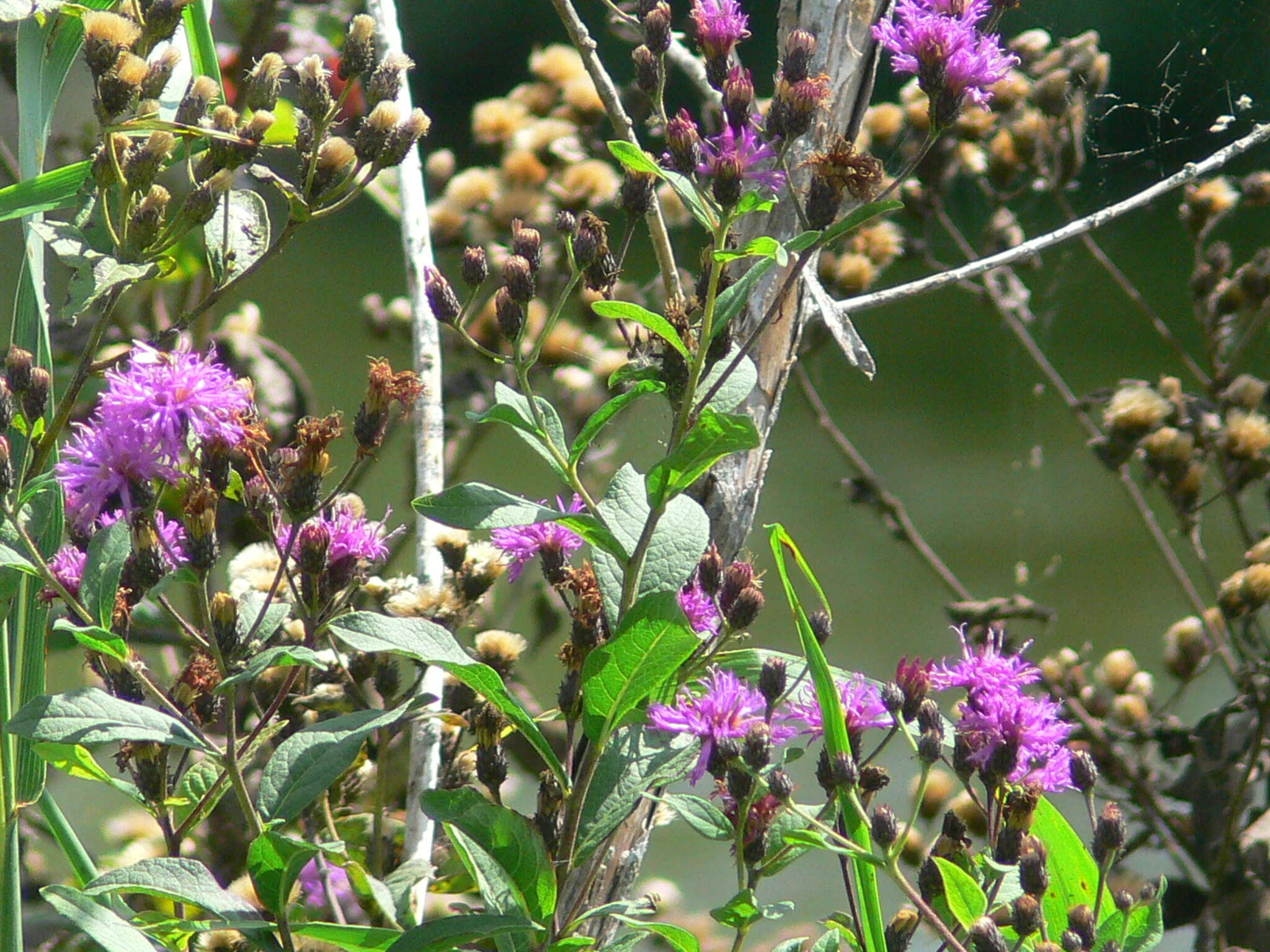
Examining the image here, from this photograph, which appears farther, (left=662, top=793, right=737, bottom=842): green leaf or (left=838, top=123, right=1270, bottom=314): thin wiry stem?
(left=838, top=123, right=1270, bottom=314): thin wiry stem

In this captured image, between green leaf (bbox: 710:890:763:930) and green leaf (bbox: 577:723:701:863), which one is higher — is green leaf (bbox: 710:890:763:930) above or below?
below

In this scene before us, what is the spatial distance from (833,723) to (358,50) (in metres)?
0.35

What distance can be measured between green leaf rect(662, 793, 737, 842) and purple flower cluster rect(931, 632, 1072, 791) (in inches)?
3.7

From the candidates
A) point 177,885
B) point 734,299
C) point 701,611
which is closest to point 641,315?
point 734,299

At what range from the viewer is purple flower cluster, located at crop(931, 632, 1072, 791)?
466 mm

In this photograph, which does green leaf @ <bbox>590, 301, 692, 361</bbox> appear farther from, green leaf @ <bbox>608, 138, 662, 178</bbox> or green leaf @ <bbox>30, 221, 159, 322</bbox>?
green leaf @ <bbox>30, 221, 159, 322</bbox>

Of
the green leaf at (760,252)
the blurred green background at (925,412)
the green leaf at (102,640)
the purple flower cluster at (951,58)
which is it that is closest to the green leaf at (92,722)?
the green leaf at (102,640)

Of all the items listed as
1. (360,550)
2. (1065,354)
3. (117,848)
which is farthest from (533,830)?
(1065,354)

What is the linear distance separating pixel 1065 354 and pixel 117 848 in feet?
6.70

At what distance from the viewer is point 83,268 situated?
486 mm

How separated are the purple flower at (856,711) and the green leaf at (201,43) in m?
0.38

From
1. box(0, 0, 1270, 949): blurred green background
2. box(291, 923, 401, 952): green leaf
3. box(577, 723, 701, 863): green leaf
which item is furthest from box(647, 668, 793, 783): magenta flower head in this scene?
box(0, 0, 1270, 949): blurred green background

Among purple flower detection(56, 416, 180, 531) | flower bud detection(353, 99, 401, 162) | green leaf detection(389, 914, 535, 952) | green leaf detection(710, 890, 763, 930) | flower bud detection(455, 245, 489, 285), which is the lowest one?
green leaf detection(389, 914, 535, 952)

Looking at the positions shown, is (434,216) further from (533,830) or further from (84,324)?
(533,830)
